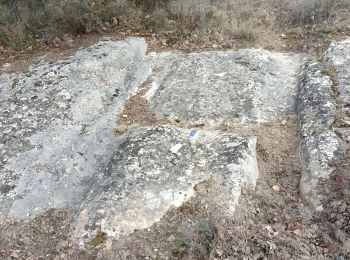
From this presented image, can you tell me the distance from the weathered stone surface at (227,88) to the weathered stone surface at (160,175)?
70 centimetres

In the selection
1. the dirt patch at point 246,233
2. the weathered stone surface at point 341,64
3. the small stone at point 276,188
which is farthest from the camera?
the weathered stone surface at point 341,64

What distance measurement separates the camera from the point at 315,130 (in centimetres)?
643

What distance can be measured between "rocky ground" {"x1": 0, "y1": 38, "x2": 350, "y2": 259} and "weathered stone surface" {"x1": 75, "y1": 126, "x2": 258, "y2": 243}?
18mm

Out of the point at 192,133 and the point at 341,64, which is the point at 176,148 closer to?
the point at 192,133

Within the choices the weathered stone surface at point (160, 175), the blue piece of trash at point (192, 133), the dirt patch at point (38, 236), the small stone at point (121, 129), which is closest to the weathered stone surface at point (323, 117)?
the weathered stone surface at point (160, 175)

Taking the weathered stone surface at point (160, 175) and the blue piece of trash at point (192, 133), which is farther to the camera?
the blue piece of trash at point (192, 133)

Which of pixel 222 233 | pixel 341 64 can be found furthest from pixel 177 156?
pixel 341 64

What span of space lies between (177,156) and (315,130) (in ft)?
7.02

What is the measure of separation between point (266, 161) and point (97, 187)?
251 cm

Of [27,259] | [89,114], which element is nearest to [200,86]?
[89,114]

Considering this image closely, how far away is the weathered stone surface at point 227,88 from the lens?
7.25 m

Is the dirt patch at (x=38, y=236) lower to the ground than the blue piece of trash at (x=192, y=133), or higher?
lower

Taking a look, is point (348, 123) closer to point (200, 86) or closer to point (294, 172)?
point (294, 172)

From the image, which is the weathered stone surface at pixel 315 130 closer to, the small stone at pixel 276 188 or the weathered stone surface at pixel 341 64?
the weathered stone surface at pixel 341 64
